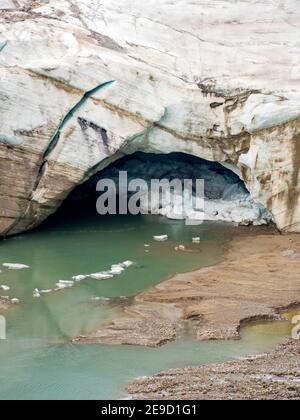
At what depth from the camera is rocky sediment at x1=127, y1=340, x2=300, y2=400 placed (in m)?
8.82

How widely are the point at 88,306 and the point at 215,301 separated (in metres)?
2.39

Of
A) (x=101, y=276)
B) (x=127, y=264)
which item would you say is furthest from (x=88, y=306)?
(x=127, y=264)

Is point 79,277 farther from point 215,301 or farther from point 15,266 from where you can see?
point 215,301

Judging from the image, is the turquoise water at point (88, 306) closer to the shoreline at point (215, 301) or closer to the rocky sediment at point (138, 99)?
the shoreline at point (215, 301)

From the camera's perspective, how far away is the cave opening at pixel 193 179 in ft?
68.4

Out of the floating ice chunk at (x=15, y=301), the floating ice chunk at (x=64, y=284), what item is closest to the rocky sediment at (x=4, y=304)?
the floating ice chunk at (x=15, y=301)

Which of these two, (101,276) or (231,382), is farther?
(101,276)

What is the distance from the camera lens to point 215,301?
1320 cm

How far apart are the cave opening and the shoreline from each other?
395cm

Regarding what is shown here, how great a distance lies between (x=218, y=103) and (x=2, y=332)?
916 centimetres

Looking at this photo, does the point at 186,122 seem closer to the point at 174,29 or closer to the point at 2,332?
the point at 174,29

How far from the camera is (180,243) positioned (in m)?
18.3

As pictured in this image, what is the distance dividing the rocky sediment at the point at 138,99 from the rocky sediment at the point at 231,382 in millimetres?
8573
